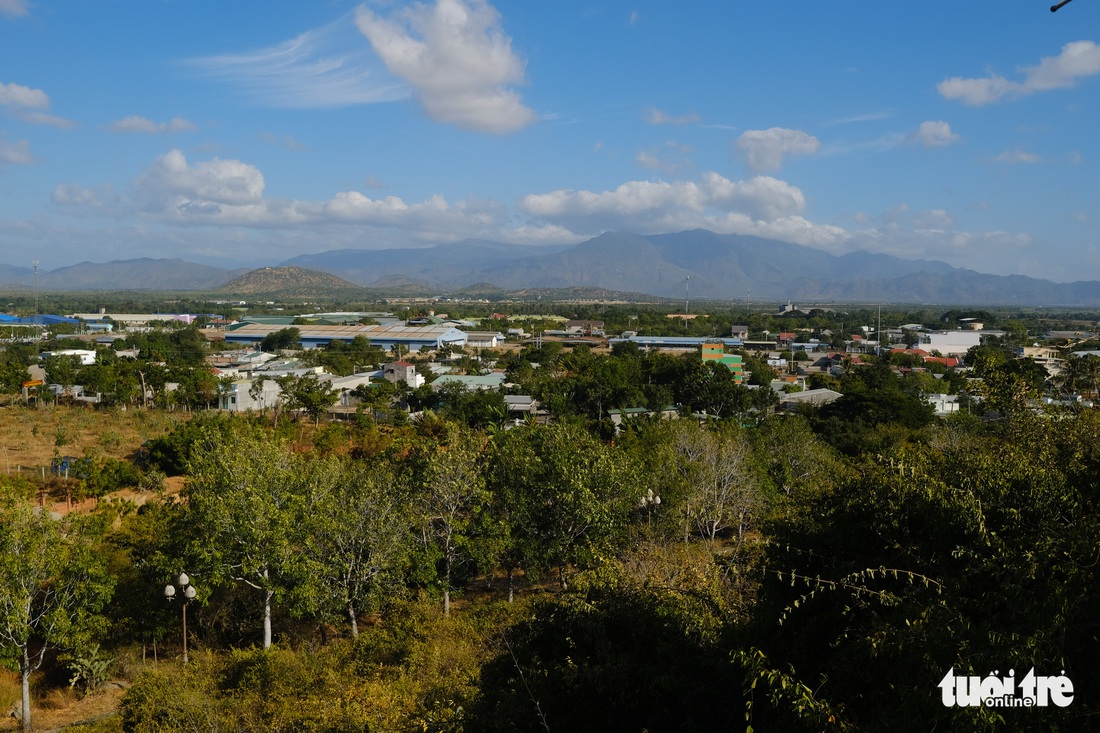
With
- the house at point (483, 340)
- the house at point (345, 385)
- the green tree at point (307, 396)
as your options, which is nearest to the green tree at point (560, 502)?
the green tree at point (307, 396)

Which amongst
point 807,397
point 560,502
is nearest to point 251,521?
point 560,502

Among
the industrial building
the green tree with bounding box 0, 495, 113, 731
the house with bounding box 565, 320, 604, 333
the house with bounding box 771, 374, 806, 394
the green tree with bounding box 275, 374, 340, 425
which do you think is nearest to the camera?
the green tree with bounding box 0, 495, 113, 731

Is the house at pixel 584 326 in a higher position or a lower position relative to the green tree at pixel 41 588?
higher

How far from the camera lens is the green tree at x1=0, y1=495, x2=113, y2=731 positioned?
29.3 ft

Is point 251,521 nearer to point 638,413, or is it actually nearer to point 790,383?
point 638,413

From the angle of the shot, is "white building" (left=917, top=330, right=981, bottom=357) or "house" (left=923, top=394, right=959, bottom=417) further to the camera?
"white building" (left=917, top=330, right=981, bottom=357)

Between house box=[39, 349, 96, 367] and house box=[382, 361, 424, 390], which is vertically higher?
house box=[39, 349, 96, 367]

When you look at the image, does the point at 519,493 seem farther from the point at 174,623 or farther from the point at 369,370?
the point at 369,370

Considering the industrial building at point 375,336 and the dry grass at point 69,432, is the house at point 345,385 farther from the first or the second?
the industrial building at point 375,336

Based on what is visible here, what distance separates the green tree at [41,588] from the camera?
8922mm

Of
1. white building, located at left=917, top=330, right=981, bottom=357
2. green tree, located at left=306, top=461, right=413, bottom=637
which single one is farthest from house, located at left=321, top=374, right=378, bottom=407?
white building, located at left=917, top=330, right=981, bottom=357

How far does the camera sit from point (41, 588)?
32.9ft

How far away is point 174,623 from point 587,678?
833 centimetres

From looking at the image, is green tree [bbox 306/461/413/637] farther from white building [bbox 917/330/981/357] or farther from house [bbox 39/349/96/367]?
white building [bbox 917/330/981/357]
